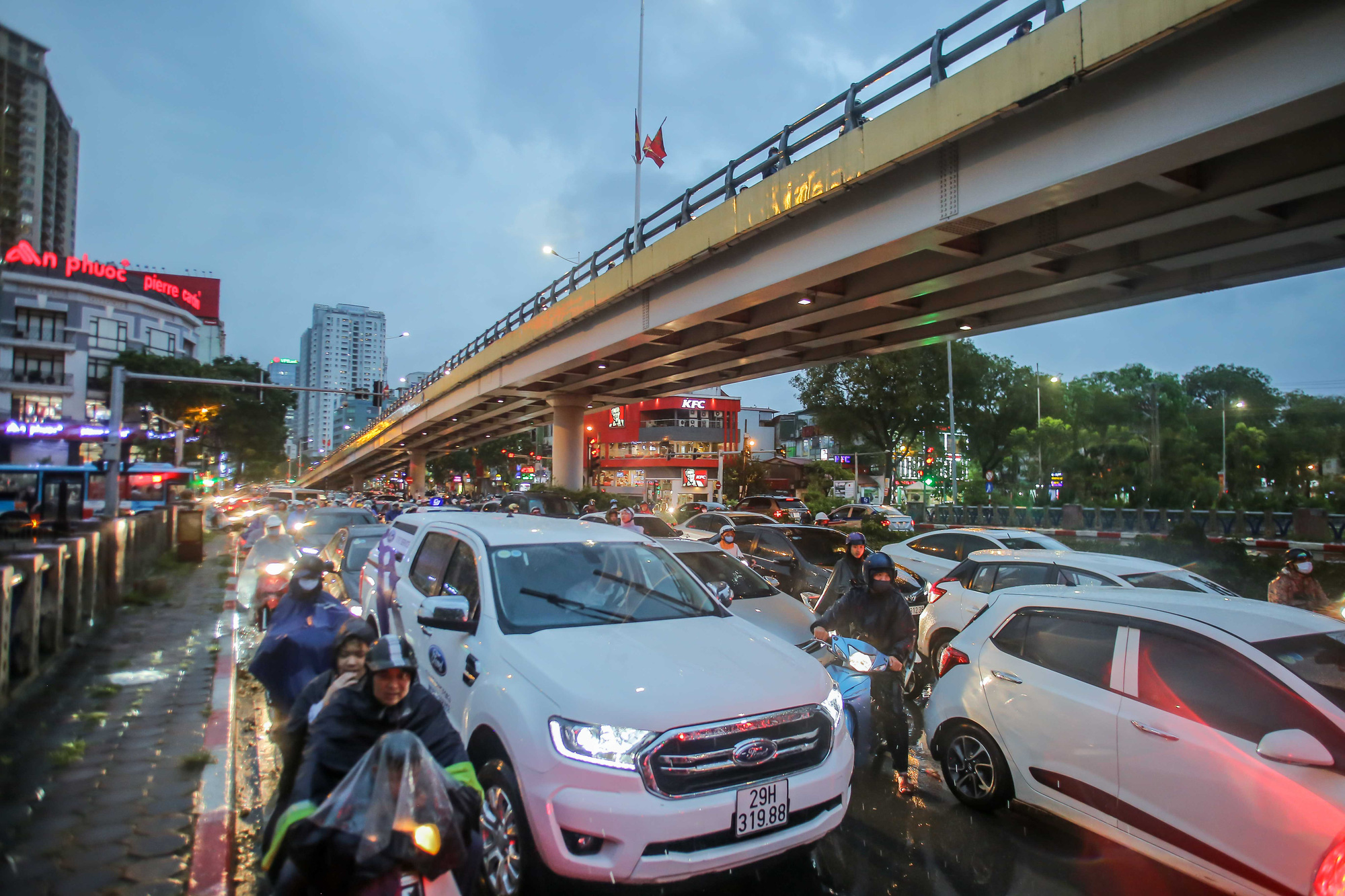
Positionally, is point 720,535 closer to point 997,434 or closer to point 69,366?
point 997,434

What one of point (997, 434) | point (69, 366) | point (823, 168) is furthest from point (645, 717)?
point (69, 366)

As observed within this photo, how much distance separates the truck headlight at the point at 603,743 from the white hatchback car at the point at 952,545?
8.10 meters

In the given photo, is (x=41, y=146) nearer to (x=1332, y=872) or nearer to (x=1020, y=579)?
(x=1020, y=579)

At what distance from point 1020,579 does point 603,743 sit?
632cm

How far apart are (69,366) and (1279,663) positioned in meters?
71.7

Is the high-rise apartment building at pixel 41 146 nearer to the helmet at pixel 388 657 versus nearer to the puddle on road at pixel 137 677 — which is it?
the puddle on road at pixel 137 677

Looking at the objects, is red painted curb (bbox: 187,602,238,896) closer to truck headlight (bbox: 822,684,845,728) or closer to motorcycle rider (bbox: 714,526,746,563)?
truck headlight (bbox: 822,684,845,728)

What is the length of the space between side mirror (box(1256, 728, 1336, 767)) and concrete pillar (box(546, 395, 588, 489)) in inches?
1209

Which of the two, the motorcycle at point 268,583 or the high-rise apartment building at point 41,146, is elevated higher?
the high-rise apartment building at point 41,146

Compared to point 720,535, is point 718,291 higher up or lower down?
higher up

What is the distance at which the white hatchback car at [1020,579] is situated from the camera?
7621mm

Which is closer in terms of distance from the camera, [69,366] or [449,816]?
[449,816]

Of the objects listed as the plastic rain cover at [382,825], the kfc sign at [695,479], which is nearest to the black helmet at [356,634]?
the plastic rain cover at [382,825]

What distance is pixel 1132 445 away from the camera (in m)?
45.2
